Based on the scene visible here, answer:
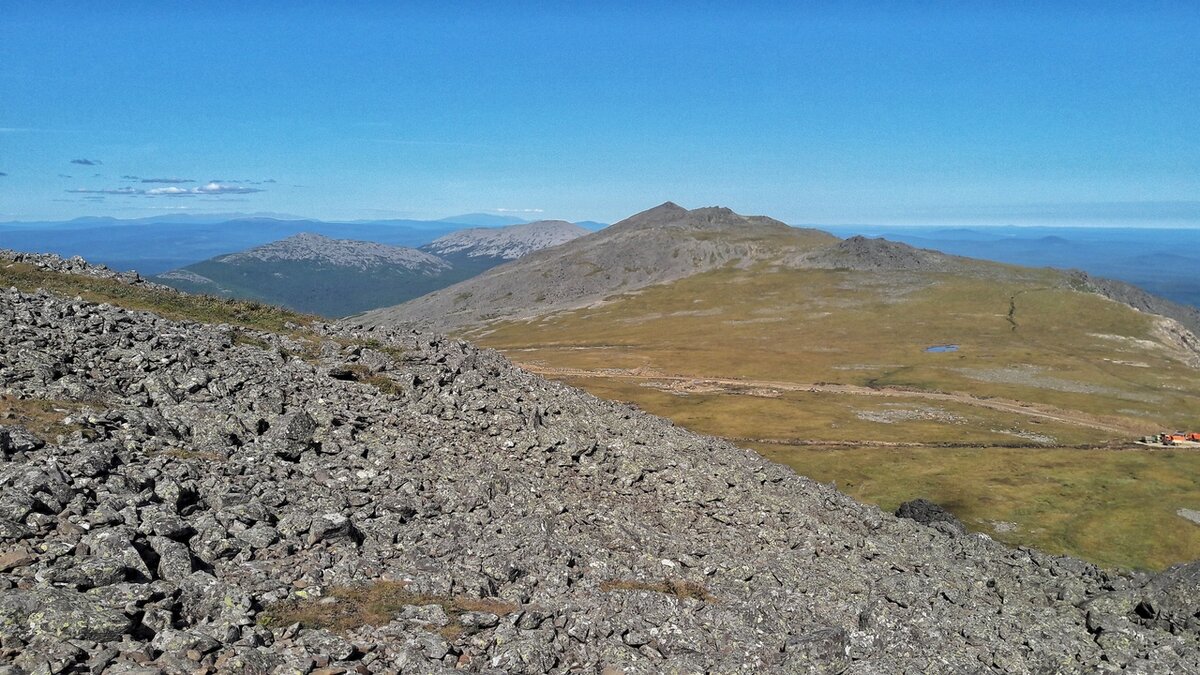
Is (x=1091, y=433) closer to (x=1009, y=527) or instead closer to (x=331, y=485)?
(x=1009, y=527)

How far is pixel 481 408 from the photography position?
40.9 m

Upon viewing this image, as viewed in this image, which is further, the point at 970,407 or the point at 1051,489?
the point at 970,407

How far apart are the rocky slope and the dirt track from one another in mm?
89741

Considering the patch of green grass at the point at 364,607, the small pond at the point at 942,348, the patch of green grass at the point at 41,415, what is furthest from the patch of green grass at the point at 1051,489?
the small pond at the point at 942,348

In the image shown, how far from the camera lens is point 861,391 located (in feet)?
443

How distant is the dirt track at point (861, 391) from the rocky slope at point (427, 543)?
294ft

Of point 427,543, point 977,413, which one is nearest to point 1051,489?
point 977,413

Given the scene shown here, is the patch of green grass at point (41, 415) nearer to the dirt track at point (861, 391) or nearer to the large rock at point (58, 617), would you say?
the large rock at point (58, 617)

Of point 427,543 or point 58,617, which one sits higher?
point 58,617

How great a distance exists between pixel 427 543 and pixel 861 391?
122m

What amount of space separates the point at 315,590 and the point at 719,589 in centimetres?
1592

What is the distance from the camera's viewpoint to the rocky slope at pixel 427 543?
19516 mm

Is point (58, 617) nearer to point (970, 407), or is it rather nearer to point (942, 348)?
point (970, 407)

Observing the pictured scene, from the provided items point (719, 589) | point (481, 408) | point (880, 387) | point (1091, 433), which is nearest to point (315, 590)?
point (719, 589)
